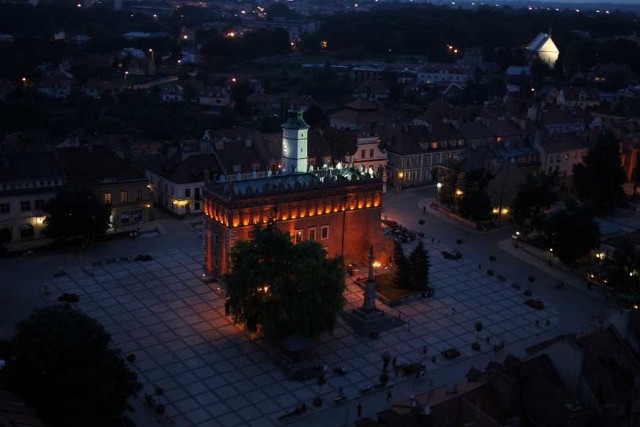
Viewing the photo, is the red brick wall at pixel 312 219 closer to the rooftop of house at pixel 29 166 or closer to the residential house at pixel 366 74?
the rooftop of house at pixel 29 166

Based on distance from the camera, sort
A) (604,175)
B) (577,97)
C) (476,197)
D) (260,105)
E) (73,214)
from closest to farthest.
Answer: (73,214) < (476,197) < (604,175) < (260,105) < (577,97)

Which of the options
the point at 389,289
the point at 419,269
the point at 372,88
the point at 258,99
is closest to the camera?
the point at 419,269

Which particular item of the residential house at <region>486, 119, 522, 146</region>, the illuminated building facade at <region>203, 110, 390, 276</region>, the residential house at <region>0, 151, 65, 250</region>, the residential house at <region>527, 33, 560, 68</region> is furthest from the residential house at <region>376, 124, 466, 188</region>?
the residential house at <region>527, 33, 560, 68</region>

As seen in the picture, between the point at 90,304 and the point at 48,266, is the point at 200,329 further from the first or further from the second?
the point at 48,266

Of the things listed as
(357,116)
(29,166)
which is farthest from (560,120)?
(29,166)

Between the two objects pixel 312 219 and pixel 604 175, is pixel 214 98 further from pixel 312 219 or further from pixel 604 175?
pixel 312 219

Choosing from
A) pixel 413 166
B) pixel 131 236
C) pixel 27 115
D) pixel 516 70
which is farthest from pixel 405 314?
pixel 516 70
